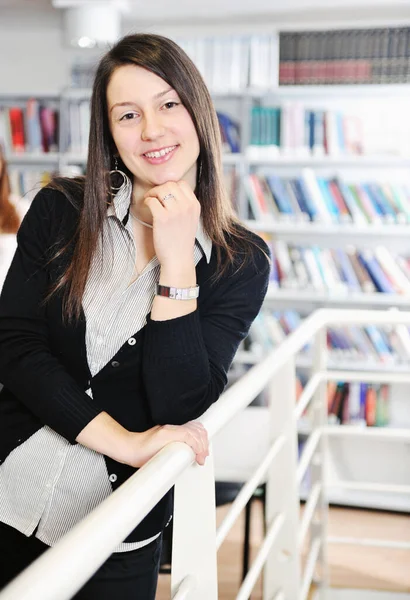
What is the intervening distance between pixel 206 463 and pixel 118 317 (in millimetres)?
238

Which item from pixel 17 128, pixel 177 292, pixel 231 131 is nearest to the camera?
pixel 177 292

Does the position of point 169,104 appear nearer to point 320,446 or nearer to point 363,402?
point 320,446

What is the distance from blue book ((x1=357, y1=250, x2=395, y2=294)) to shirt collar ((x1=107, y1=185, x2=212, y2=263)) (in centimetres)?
254

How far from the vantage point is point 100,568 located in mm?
1009

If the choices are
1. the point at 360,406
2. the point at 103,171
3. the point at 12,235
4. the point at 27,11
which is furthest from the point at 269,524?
the point at 27,11

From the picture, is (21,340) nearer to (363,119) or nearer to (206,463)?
(206,463)

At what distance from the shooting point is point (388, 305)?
12.1ft

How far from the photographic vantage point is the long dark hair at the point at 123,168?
1.04 meters

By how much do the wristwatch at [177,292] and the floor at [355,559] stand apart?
1.64 m

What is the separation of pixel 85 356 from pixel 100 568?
0.96 feet

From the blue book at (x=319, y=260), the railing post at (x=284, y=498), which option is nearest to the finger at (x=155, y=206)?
the railing post at (x=284, y=498)

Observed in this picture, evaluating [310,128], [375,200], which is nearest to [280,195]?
[310,128]

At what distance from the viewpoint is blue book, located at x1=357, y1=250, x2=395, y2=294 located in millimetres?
3512

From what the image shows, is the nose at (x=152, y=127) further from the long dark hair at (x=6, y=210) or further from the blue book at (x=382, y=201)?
the blue book at (x=382, y=201)
